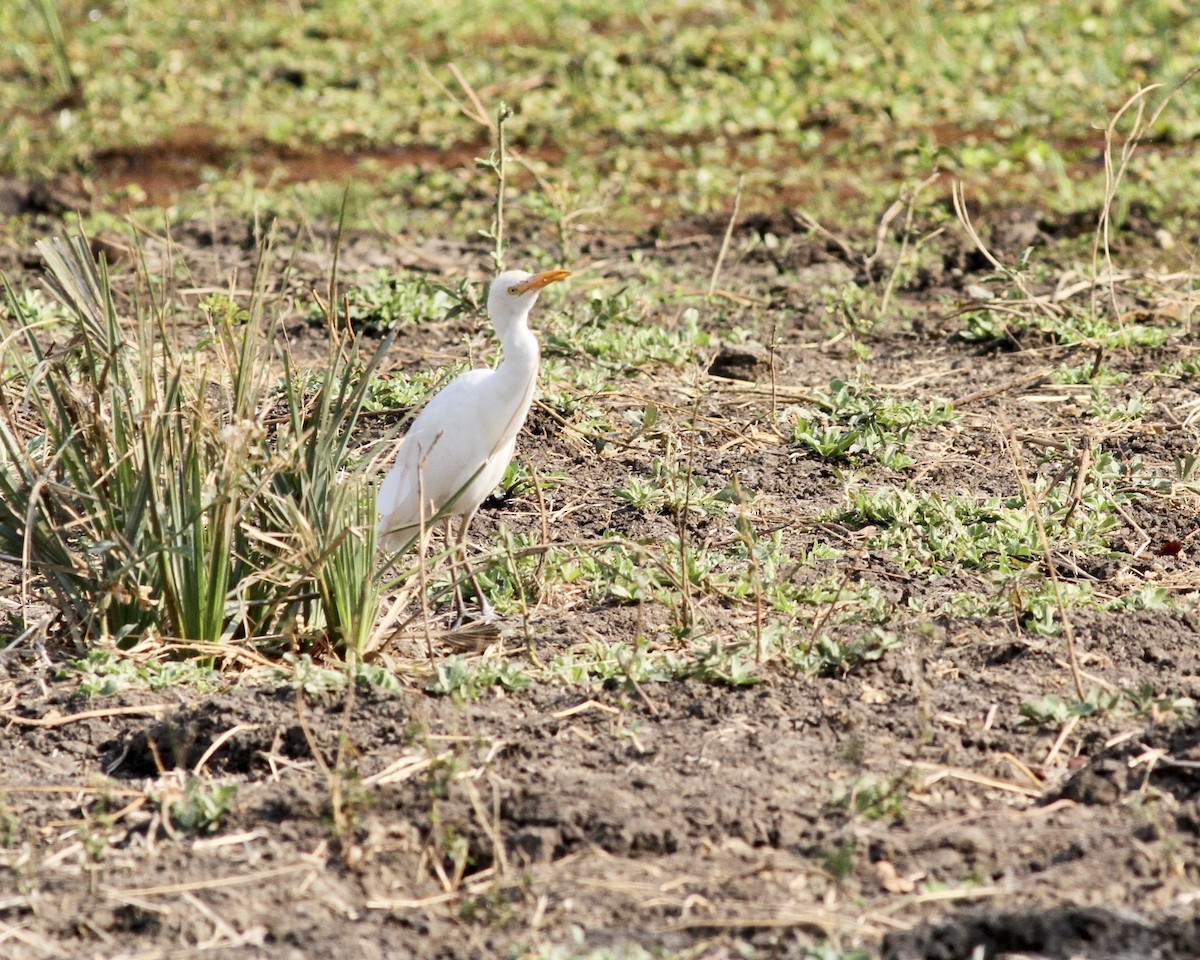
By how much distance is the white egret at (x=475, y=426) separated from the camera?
14.0 feet

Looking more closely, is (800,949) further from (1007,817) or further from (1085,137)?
(1085,137)

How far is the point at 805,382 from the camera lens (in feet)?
18.4

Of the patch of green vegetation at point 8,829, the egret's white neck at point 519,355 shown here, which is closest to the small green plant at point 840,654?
the egret's white neck at point 519,355

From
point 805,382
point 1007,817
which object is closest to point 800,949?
point 1007,817

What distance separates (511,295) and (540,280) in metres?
0.11

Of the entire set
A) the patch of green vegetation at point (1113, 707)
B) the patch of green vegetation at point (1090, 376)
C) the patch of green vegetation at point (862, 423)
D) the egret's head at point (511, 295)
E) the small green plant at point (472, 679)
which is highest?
the egret's head at point (511, 295)

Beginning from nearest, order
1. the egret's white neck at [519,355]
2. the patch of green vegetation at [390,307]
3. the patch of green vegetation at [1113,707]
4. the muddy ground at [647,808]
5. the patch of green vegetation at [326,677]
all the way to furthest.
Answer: the muddy ground at [647,808] < the patch of green vegetation at [1113,707] < the patch of green vegetation at [326,677] < the egret's white neck at [519,355] < the patch of green vegetation at [390,307]

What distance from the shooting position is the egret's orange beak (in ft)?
13.8

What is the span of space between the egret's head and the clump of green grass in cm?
76

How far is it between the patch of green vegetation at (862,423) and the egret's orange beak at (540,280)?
1129 millimetres

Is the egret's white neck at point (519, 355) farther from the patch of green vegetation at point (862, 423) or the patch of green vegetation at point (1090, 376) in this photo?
the patch of green vegetation at point (1090, 376)

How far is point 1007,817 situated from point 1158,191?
5.15 metres

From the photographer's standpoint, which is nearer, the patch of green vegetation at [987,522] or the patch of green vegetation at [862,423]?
the patch of green vegetation at [987,522]

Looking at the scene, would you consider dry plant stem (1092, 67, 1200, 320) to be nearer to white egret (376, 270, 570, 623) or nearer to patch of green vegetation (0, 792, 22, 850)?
white egret (376, 270, 570, 623)
